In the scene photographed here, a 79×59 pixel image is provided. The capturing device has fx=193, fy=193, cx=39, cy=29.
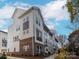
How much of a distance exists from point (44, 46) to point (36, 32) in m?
0.36

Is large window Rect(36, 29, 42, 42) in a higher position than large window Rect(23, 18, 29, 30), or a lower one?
lower

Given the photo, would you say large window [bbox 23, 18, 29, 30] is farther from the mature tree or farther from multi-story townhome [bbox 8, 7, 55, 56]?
the mature tree

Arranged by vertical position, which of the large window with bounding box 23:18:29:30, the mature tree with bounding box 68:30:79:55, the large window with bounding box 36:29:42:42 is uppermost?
the large window with bounding box 23:18:29:30

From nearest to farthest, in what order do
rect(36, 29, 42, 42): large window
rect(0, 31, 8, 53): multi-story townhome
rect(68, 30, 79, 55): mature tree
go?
rect(68, 30, 79, 55): mature tree < rect(36, 29, 42, 42): large window < rect(0, 31, 8, 53): multi-story townhome

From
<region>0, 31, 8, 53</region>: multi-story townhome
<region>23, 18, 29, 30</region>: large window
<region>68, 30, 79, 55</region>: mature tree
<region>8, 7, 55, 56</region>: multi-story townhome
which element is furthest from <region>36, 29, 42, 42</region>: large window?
<region>0, 31, 8, 53</region>: multi-story townhome

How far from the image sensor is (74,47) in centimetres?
394

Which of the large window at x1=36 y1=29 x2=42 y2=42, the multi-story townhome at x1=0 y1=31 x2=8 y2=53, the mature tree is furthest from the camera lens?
the multi-story townhome at x1=0 y1=31 x2=8 y2=53

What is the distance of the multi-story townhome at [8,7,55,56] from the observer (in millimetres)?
3914

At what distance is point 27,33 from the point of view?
13.1ft

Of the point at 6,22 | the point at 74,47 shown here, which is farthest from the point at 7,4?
the point at 74,47

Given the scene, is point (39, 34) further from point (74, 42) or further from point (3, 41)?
point (3, 41)

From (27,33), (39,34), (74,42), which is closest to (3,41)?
(27,33)

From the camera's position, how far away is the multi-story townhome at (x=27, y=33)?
391 cm

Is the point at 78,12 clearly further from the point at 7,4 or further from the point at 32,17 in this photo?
the point at 7,4
